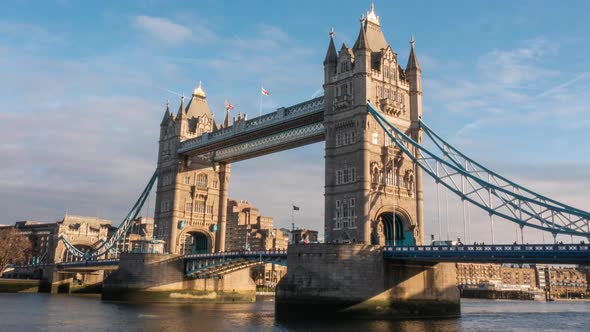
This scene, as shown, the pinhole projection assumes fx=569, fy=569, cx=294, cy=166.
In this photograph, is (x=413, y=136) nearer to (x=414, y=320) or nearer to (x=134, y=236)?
(x=414, y=320)

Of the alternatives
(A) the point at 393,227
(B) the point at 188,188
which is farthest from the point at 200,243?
(A) the point at 393,227

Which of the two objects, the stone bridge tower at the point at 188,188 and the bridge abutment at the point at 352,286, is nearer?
the bridge abutment at the point at 352,286

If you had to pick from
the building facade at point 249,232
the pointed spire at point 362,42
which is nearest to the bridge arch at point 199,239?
the pointed spire at point 362,42

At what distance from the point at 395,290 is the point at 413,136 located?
18269 mm

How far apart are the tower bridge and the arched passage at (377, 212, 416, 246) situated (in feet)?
0.43

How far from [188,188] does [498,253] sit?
174 feet

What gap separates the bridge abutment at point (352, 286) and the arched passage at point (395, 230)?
16.2 ft

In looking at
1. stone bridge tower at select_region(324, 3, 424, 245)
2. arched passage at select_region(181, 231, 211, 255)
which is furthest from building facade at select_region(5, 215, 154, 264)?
stone bridge tower at select_region(324, 3, 424, 245)

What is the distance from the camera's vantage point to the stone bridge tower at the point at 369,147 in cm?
5844

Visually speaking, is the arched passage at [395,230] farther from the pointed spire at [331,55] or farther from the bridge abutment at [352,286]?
the pointed spire at [331,55]

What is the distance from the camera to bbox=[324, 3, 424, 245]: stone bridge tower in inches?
2301

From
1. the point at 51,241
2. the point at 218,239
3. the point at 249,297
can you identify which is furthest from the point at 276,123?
the point at 51,241

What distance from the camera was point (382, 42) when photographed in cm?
6500

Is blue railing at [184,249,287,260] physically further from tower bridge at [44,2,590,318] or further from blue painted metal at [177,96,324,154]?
blue painted metal at [177,96,324,154]
